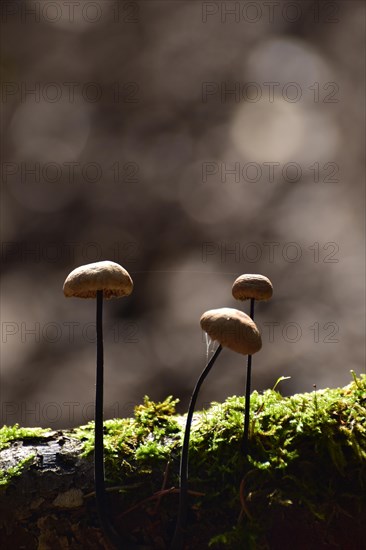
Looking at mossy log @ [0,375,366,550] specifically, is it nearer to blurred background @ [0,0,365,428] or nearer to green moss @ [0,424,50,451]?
green moss @ [0,424,50,451]

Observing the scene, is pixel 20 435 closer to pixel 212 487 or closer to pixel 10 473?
pixel 10 473

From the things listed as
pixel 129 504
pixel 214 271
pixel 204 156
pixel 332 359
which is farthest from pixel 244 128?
pixel 129 504

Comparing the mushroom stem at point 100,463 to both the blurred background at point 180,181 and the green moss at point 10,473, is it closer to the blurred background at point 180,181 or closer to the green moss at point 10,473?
the green moss at point 10,473

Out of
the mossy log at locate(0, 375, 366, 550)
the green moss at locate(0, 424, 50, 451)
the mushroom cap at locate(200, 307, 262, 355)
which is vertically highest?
the mushroom cap at locate(200, 307, 262, 355)

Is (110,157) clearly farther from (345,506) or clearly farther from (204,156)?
(345,506)

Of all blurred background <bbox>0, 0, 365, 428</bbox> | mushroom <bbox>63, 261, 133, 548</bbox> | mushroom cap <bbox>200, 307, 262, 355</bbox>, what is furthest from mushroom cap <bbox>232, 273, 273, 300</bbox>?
blurred background <bbox>0, 0, 365, 428</bbox>
